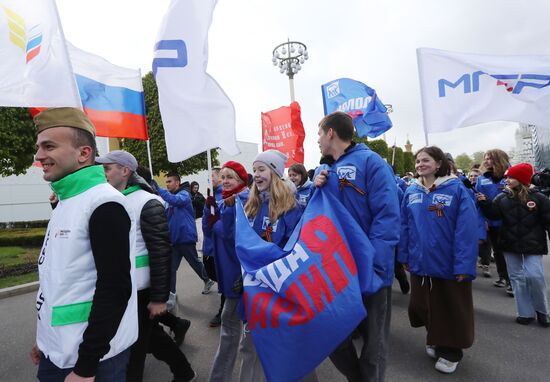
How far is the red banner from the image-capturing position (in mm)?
8414

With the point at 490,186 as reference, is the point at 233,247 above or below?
below

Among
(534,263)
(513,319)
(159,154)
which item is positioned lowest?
(513,319)

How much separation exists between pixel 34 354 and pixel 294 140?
24.0ft

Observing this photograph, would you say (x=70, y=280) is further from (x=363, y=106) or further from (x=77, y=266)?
(x=363, y=106)

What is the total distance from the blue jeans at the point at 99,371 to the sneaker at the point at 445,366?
2.77 m

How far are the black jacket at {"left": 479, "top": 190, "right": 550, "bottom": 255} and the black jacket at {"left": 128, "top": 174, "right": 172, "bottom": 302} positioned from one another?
12.9 ft

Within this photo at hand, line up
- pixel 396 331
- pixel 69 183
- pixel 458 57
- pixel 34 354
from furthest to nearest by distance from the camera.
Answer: pixel 396 331
pixel 458 57
pixel 34 354
pixel 69 183

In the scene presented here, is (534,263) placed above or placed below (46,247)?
below

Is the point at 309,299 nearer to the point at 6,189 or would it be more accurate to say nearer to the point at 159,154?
the point at 159,154

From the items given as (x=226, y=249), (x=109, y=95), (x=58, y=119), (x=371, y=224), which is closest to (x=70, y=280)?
(x=58, y=119)

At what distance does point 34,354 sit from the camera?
1695mm

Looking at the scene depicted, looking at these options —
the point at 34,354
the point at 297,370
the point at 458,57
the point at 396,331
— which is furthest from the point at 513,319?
the point at 34,354

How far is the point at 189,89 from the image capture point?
9.42 feet

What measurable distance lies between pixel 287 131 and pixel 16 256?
9.53m
